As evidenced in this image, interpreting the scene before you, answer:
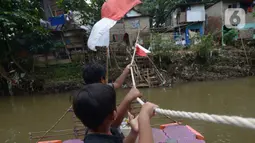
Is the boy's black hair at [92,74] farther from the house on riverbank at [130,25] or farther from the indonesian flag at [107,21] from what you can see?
the house on riverbank at [130,25]

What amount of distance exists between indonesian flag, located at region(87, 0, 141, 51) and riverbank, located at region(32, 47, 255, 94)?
26.1ft

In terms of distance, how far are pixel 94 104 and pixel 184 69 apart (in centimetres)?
1195

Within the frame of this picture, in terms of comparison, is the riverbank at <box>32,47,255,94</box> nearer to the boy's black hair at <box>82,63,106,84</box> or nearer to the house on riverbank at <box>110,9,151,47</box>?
the house on riverbank at <box>110,9,151,47</box>

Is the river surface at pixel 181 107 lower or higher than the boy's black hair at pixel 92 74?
lower

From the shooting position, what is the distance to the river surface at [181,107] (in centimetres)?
566

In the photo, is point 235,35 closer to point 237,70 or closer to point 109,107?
point 237,70

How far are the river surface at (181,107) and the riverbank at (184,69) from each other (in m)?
0.69

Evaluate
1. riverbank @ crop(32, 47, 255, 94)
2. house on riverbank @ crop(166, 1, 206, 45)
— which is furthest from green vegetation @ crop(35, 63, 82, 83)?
house on riverbank @ crop(166, 1, 206, 45)

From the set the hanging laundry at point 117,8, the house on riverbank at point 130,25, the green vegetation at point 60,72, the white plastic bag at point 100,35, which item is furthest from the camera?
the house on riverbank at point 130,25

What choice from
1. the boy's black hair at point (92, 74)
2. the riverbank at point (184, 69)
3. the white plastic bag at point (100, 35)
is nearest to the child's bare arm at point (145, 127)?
the boy's black hair at point (92, 74)

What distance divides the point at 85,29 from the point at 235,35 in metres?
9.40

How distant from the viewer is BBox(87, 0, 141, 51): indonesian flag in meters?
3.66

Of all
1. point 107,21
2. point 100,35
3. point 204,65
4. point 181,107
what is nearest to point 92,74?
point 100,35

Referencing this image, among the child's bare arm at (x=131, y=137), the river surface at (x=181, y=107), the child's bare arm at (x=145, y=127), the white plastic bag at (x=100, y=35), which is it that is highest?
the white plastic bag at (x=100, y=35)
